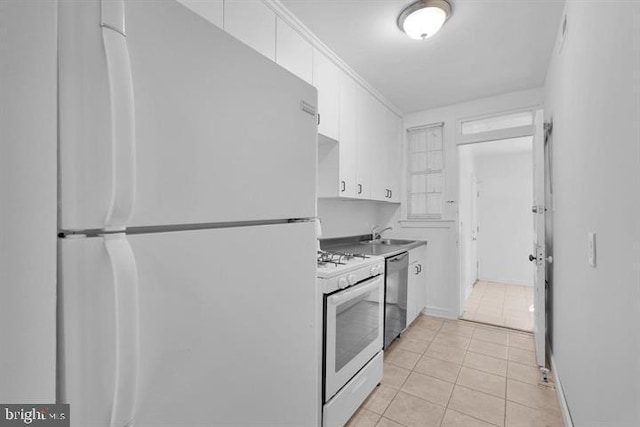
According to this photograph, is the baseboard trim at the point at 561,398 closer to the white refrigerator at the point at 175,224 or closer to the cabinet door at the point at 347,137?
the white refrigerator at the point at 175,224

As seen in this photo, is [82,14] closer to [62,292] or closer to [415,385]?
[62,292]

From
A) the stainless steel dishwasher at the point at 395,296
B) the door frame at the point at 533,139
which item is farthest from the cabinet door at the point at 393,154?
the stainless steel dishwasher at the point at 395,296

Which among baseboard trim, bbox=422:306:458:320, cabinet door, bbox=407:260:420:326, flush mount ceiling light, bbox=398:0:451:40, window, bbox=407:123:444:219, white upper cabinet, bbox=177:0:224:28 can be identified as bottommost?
baseboard trim, bbox=422:306:458:320

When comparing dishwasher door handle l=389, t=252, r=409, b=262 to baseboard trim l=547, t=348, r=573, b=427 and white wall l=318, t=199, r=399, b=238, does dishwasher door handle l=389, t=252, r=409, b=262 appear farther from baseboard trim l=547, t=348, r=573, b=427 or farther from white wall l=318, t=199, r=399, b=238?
baseboard trim l=547, t=348, r=573, b=427

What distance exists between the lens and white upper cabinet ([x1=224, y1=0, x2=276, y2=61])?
148 cm

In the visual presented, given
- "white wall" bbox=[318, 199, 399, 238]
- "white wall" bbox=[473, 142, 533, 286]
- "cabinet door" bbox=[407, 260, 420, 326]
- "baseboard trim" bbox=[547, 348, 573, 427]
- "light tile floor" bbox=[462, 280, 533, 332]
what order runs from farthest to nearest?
"white wall" bbox=[473, 142, 533, 286] < "light tile floor" bbox=[462, 280, 533, 332] < "cabinet door" bbox=[407, 260, 420, 326] < "white wall" bbox=[318, 199, 399, 238] < "baseboard trim" bbox=[547, 348, 573, 427]

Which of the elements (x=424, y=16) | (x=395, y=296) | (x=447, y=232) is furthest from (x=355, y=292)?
(x=447, y=232)

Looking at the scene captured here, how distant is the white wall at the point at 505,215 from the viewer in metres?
4.86

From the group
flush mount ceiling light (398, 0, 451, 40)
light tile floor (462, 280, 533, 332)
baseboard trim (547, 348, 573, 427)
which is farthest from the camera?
light tile floor (462, 280, 533, 332)

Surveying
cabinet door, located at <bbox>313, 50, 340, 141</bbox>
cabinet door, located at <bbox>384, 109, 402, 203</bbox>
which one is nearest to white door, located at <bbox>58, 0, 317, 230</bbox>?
cabinet door, located at <bbox>313, 50, 340, 141</bbox>

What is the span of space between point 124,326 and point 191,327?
0.17 m

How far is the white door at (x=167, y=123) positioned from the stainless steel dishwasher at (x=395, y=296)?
5.61 ft

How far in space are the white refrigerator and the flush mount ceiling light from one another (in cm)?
128

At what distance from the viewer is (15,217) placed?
0.46 metres
